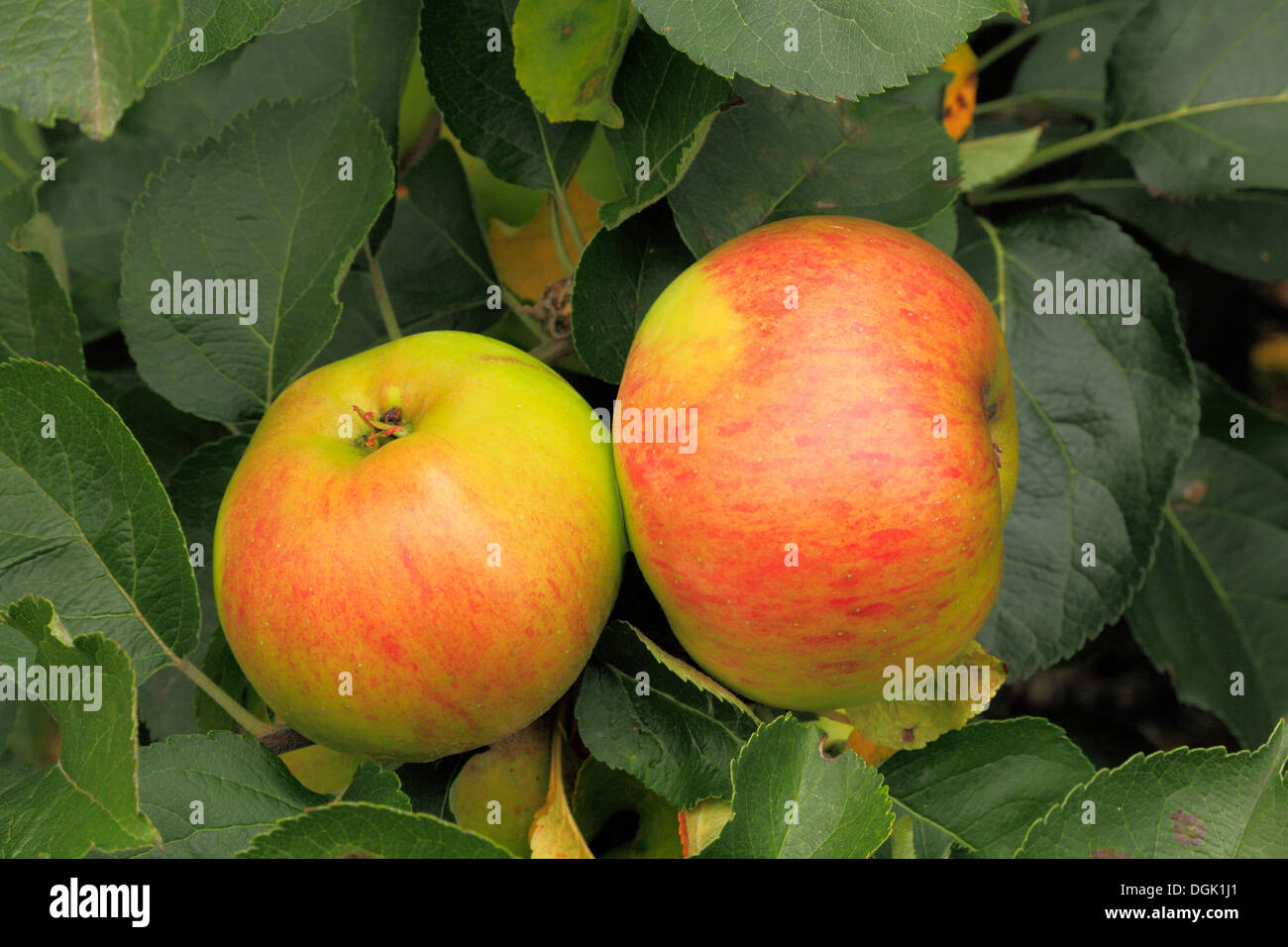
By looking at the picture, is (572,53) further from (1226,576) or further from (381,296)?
(1226,576)

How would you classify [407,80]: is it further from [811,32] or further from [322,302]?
[811,32]

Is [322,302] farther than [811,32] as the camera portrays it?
Yes

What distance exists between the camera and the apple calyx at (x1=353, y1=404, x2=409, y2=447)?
65cm

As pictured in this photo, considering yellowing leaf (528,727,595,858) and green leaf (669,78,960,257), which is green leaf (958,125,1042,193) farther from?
yellowing leaf (528,727,595,858)

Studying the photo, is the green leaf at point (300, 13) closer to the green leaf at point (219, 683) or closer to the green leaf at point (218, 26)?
the green leaf at point (218, 26)

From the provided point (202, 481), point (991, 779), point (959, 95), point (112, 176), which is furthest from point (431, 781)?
point (959, 95)

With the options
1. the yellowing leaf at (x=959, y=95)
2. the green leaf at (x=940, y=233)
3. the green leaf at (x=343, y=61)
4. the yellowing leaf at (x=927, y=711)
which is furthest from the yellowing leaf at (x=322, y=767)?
the yellowing leaf at (x=959, y=95)

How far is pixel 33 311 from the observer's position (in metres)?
0.77

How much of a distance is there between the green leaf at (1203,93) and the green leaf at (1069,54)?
127 millimetres

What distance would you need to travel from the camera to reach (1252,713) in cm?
107

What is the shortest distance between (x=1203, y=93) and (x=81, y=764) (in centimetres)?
102

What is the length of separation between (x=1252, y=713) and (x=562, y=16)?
3.07ft

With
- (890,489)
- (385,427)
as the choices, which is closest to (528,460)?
(385,427)

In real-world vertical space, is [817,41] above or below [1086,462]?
above
